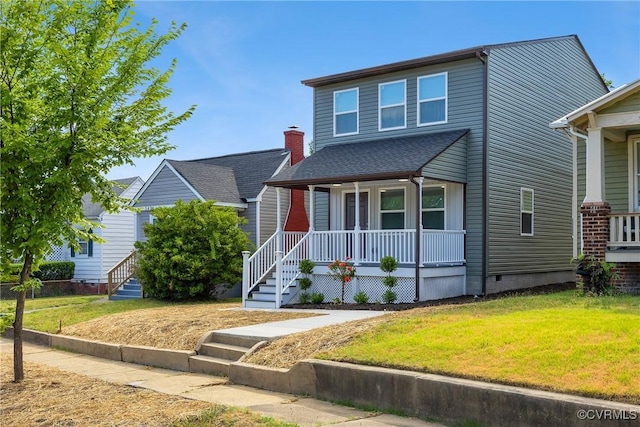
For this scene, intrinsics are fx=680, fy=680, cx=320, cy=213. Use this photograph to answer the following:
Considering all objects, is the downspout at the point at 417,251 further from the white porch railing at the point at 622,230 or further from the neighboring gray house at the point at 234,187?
the neighboring gray house at the point at 234,187

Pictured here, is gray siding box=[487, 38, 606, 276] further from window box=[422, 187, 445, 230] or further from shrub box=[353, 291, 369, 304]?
shrub box=[353, 291, 369, 304]

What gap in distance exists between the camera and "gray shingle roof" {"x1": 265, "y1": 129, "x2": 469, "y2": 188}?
16.2 metres

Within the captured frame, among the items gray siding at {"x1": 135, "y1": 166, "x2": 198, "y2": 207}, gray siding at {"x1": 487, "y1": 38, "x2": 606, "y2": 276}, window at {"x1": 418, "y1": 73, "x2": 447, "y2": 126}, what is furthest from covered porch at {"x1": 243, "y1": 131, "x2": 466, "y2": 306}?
gray siding at {"x1": 135, "y1": 166, "x2": 198, "y2": 207}

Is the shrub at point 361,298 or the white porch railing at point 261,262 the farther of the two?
the white porch railing at point 261,262

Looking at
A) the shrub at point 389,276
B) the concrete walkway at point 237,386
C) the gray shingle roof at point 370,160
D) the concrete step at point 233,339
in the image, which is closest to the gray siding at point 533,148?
the gray shingle roof at point 370,160

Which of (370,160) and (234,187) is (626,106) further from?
(234,187)

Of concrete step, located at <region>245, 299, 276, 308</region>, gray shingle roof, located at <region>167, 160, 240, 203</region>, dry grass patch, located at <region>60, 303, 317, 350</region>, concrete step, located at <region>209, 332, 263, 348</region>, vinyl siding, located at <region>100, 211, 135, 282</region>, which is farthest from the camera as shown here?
vinyl siding, located at <region>100, 211, 135, 282</region>

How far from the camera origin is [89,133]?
9.26 metres

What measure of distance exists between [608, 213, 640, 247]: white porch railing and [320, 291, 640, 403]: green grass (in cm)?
325

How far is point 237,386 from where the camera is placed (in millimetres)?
9656

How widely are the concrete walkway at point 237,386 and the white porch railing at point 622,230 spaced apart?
17.2 ft

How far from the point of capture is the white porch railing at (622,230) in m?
14.0

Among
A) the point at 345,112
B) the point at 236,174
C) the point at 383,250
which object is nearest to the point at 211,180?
the point at 236,174

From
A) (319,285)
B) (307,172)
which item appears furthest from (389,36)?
(319,285)
